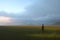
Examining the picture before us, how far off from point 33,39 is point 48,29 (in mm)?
1183

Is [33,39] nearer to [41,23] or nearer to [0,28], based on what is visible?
[41,23]

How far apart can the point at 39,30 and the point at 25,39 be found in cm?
103

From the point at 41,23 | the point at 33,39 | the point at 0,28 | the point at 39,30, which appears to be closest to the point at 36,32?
the point at 39,30

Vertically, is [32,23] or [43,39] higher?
[32,23]

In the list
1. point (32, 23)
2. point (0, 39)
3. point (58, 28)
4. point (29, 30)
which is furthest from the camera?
point (29, 30)

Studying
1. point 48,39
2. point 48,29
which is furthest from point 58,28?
point 48,39

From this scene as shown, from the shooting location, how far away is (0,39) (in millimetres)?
3324

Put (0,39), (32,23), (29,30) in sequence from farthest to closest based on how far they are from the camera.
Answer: (29,30) → (32,23) → (0,39)

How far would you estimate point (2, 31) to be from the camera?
4008 millimetres

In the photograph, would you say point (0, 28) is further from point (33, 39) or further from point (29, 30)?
point (33, 39)

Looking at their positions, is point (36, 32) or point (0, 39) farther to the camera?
point (36, 32)

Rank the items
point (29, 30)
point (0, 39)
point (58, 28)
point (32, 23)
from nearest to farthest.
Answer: point (0, 39) < point (32, 23) < point (58, 28) < point (29, 30)

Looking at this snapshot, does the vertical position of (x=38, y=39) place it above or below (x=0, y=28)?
below

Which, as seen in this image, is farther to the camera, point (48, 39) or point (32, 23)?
point (32, 23)
